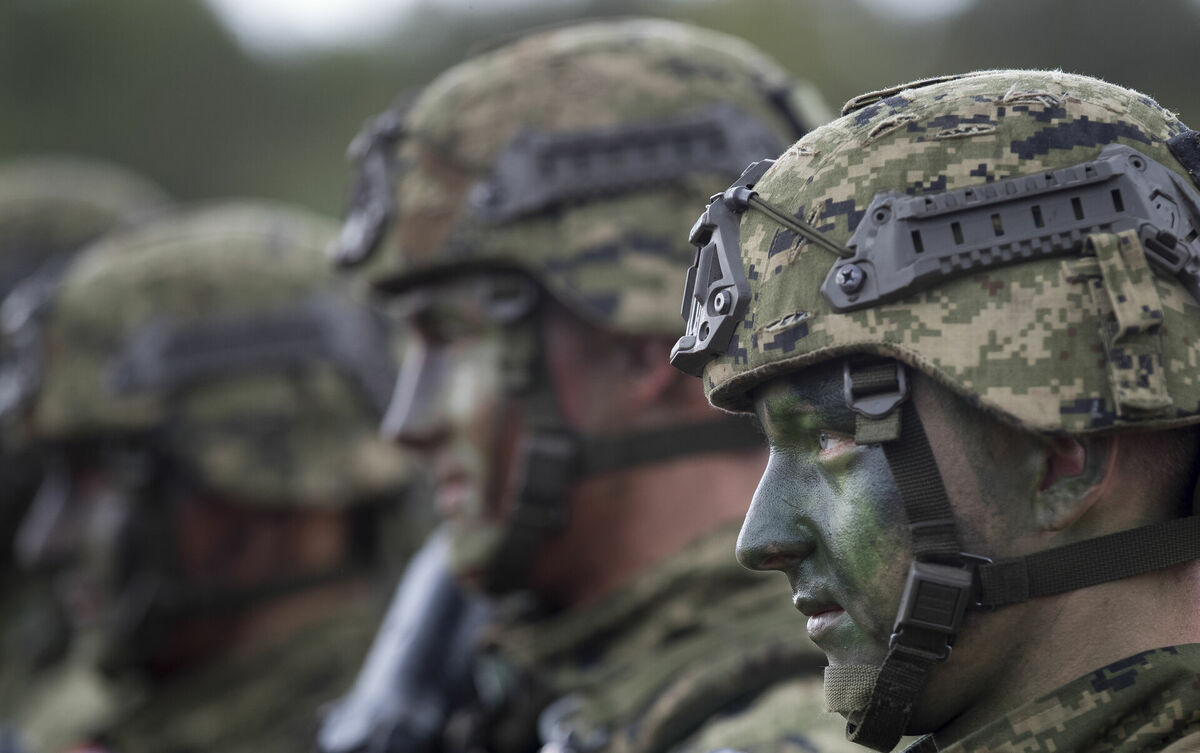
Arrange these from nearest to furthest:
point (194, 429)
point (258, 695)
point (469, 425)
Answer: point (469, 425), point (258, 695), point (194, 429)

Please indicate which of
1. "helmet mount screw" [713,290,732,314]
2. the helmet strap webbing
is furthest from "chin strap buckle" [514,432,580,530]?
the helmet strap webbing

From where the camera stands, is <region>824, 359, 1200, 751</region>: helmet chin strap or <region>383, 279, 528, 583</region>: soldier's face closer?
<region>824, 359, 1200, 751</region>: helmet chin strap

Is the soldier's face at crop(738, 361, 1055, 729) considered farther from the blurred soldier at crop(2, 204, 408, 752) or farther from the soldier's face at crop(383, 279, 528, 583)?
the blurred soldier at crop(2, 204, 408, 752)

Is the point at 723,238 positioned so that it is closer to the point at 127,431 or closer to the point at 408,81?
the point at 127,431

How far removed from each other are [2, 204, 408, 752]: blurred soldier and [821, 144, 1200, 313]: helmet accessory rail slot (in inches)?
208

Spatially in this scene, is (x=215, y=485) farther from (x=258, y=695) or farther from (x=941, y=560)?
(x=941, y=560)

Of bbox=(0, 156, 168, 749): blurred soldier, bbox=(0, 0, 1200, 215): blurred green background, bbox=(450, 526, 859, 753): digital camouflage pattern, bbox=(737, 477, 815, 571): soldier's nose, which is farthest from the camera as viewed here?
bbox=(0, 0, 1200, 215): blurred green background

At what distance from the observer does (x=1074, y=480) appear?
2.55 m

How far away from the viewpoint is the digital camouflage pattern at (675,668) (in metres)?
3.82

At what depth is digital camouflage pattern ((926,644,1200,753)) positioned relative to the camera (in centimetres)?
246

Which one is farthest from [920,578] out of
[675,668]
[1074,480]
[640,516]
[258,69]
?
[258,69]

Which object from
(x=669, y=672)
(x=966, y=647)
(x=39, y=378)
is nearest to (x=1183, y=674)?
(x=966, y=647)

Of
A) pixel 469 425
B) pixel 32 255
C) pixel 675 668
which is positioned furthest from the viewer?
pixel 32 255

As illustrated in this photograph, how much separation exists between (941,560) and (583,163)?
2.59 metres
